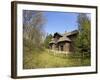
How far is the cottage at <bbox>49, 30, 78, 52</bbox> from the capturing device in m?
2.32

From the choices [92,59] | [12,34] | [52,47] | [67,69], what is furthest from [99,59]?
[12,34]

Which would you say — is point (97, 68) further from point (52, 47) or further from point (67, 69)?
point (52, 47)

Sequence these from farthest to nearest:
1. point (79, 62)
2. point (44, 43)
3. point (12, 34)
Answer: point (79, 62) < point (44, 43) < point (12, 34)

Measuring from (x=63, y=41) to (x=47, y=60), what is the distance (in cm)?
24

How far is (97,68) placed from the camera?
8.25ft

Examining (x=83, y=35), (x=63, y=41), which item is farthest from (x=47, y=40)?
(x=83, y=35)

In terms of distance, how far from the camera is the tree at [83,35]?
243 centimetres

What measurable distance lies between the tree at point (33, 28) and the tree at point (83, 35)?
39cm

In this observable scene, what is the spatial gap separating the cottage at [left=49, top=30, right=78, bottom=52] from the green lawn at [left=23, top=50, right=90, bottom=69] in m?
0.07

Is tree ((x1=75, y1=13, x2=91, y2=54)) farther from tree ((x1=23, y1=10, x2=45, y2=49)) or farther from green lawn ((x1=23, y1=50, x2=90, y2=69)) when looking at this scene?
tree ((x1=23, y1=10, x2=45, y2=49))

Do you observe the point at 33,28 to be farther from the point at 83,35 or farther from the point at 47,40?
the point at 83,35

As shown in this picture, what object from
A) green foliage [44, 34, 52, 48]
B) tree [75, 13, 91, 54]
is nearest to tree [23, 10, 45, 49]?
green foliage [44, 34, 52, 48]

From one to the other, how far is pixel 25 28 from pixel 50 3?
13.0 inches

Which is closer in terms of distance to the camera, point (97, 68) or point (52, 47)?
point (52, 47)
